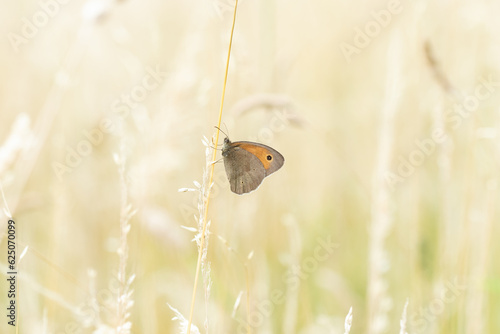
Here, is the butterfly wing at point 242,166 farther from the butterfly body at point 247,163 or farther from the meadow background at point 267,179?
the meadow background at point 267,179

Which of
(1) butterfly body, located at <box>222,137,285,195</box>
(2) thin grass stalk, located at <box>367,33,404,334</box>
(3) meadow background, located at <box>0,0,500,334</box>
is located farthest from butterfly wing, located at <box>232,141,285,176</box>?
(2) thin grass stalk, located at <box>367,33,404,334</box>

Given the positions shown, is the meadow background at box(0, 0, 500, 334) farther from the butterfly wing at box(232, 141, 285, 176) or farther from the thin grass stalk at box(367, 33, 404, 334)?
the butterfly wing at box(232, 141, 285, 176)

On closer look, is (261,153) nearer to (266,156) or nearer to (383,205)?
(266,156)

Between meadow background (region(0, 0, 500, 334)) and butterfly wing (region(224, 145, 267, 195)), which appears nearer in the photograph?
butterfly wing (region(224, 145, 267, 195))

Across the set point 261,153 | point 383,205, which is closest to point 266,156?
point 261,153

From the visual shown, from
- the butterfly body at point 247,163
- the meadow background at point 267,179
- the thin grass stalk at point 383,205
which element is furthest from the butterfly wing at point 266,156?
the thin grass stalk at point 383,205

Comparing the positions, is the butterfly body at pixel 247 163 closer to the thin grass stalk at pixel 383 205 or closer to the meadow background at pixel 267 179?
the meadow background at pixel 267 179

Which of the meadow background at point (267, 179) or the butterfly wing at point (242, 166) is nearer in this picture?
the butterfly wing at point (242, 166)

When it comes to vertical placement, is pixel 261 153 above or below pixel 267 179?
below

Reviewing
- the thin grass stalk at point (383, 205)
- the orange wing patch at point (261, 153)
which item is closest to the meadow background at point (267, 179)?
the thin grass stalk at point (383, 205)
